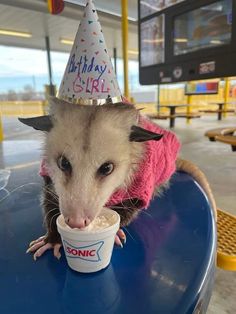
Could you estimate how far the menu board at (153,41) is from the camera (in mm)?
1960

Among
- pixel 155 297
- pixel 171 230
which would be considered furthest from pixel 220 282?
pixel 155 297

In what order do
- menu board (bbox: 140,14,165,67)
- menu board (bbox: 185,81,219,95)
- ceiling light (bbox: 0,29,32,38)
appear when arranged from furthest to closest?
1. menu board (bbox: 185,81,219,95)
2. ceiling light (bbox: 0,29,32,38)
3. menu board (bbox: 140,14,165,67)

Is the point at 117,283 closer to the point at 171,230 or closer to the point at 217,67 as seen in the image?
the point at 171,230

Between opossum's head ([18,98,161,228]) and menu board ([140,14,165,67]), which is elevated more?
menu board ([140,14,165,67])

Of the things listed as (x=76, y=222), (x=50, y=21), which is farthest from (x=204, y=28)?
(x=50, y=21)

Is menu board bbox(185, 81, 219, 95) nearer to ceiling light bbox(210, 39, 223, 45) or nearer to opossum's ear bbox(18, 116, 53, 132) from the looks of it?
ceiling light bbox(210, 39, 223, 45)

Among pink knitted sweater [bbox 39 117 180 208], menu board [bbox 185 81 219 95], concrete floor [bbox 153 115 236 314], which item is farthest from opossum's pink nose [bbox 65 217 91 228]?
menu board [bbox 185 81 219 95]

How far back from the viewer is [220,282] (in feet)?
3.88

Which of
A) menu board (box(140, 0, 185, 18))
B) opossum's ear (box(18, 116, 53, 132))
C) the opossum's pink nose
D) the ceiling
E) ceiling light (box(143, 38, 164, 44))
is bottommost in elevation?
the opossum's pink nose

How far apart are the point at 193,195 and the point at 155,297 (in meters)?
0.55

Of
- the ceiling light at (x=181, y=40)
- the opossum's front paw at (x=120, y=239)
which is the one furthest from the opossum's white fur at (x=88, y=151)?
the ceiling light at (x=181, y=40)

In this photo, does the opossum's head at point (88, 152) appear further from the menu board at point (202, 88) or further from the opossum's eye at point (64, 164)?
the menu board at point (202, 88)

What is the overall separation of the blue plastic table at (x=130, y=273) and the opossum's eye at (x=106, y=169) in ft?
0.58

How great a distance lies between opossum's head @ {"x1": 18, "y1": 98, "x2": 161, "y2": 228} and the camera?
57 centimetres
